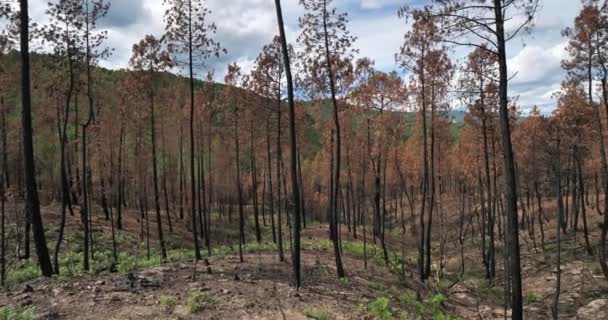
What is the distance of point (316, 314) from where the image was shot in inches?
416

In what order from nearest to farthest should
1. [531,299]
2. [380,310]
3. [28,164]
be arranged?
[380,310]
[28,164]
[531,299]

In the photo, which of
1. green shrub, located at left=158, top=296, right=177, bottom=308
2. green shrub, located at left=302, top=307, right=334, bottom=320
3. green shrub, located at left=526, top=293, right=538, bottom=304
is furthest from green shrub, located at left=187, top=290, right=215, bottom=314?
green shrub, located at left=526, top=293, right=538, bottom=304

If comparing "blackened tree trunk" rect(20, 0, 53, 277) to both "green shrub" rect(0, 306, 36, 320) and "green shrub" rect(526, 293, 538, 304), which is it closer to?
"green shrub" rect(0, 306, 36, 320)

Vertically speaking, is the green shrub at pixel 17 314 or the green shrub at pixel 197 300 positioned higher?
the green shrub at pixel 17 314


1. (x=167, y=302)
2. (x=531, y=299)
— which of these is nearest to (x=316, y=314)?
(x=167, y=302)

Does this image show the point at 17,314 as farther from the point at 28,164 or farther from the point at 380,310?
the point at 380,310

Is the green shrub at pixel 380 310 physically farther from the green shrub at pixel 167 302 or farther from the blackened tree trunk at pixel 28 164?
the blackened tree trunk at pixel 28 164

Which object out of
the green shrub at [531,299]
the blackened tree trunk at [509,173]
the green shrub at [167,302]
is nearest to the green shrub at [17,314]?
the green shrub at [167,302]

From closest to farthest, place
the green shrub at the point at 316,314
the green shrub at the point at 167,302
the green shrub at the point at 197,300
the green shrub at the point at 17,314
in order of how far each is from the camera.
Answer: the green shrub at the point at 17,314, the green shrub at the point at 197,300, the green shrub at the point at 167,302, the green shrub at the point at 316,314

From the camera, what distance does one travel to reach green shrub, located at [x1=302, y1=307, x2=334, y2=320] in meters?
10.3

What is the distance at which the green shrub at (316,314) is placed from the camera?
10.3 m

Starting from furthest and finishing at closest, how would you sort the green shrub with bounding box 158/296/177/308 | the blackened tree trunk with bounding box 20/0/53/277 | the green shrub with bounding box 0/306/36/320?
the blackened tree trunk with bounding box 20/0/53/277 → the green shrub with bounding box 158/296/177/308 → the green shrub with bounding box 0/306/36/320

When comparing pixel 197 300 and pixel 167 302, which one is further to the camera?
pixel 197 300

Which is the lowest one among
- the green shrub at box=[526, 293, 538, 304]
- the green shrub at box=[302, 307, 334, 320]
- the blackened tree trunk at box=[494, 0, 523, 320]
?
the green shrub at box=[526, 293, 538, 304]
